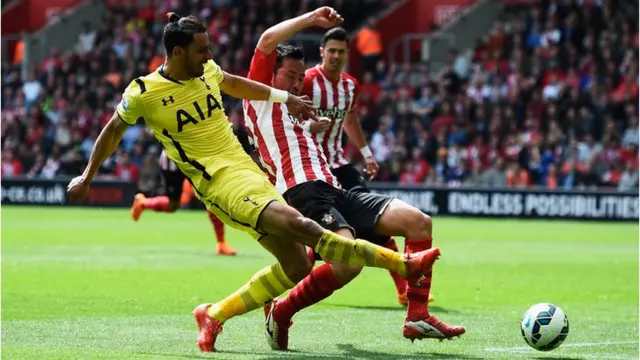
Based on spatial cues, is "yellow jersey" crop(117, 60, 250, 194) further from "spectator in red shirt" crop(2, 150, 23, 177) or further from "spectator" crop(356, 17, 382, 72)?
"spectator" crop(356, 17, 382, 72)

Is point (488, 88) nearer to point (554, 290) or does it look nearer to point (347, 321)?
point (554, 290)

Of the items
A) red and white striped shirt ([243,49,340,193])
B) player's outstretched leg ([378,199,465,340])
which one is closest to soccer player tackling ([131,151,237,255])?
red and white striped shirt ([243,49,340,193])

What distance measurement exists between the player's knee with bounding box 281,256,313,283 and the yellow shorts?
27 cm

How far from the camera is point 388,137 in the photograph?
3044cm

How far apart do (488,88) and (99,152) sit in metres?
23.8

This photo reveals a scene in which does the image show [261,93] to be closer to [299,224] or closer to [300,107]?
[300,107]

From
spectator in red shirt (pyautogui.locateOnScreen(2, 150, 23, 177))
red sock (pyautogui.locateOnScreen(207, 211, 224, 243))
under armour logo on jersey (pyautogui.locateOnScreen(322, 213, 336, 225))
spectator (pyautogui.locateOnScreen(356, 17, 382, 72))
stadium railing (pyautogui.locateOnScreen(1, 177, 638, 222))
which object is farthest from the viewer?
spectator (pyautogui.locateOnScreen(356, 17, 382, 72))

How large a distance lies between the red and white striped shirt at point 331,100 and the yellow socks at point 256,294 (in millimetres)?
2757

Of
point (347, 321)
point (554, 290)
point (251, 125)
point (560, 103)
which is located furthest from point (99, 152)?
point (560, 103)

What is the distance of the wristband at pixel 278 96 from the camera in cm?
859

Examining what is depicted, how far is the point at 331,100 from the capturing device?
36.1 ft

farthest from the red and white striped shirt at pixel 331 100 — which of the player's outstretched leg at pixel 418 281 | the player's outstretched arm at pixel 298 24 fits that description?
the player's outstretched leg at pixel 418 281

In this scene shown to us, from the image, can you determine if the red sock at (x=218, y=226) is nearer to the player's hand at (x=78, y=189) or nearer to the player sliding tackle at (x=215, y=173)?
the player sliding tackle at (x=215, y=173)

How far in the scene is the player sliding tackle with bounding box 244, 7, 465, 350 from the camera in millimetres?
8547
